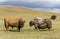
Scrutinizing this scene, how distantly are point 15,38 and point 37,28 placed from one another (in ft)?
28.6

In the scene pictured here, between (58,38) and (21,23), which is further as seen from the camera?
(21,23)

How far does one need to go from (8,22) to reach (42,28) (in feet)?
13.8

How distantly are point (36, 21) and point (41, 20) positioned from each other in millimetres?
603

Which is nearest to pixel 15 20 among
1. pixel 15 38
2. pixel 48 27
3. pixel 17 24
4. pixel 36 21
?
pixel 17 24

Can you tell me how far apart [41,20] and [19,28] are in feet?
9.40

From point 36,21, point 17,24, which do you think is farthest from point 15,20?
point 36,21

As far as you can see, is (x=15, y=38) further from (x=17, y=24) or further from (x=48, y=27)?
(x=48, y=27)

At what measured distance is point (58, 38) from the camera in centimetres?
1675

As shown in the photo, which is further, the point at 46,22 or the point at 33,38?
the point at 46,22

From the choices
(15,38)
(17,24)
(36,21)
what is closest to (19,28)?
(17,24)

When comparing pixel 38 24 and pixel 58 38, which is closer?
pixel 58 38

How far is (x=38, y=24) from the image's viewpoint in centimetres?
2505

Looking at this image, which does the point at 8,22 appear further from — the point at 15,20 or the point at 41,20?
the point at 41,20

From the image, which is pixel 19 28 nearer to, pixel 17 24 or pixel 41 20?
pixel 17 24
